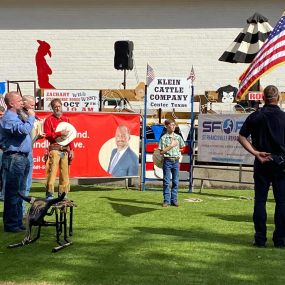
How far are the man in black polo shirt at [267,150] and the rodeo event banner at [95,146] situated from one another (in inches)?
261

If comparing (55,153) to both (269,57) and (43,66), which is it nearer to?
(269,57)

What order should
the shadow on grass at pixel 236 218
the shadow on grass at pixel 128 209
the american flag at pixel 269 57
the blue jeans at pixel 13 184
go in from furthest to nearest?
the shadow on grass at pixel 128 209 < the shadow on grass at pixel 236 218 < the american flag at pixel 269 57 < the blue jeans at pixel 13 184

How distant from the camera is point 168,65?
2755 centimetres

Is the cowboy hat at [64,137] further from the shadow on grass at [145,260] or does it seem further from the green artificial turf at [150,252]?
the shadow on grass at [145,260]

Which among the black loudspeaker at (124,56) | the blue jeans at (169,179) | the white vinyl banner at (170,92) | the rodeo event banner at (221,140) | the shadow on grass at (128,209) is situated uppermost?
the black loudspeaker at (124,56)

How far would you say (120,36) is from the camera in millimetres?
27797

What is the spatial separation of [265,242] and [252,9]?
2078 cm

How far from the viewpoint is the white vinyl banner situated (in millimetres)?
13268

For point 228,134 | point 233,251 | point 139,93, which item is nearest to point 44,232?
point 233,251

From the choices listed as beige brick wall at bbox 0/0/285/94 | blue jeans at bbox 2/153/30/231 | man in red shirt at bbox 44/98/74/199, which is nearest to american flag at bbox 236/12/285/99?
blue jeans at bbox 2/153/30/231

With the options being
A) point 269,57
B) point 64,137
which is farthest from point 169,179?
point 269,57

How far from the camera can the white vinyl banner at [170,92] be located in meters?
13.3

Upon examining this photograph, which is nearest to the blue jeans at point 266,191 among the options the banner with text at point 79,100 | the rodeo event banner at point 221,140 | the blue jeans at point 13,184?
the blue jeans at point 13,184

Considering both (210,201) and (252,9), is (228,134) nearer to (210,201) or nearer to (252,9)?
(210,201)
